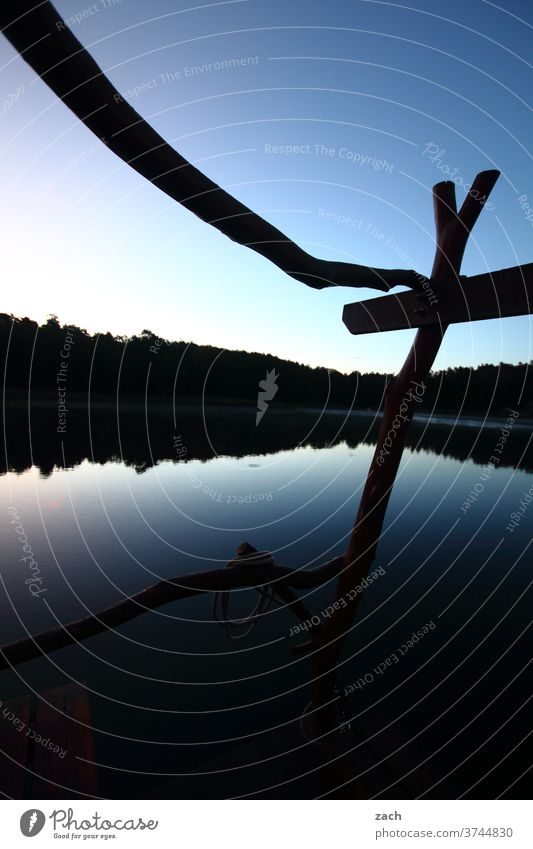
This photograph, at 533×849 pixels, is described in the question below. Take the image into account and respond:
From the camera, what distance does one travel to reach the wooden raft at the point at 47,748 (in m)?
2.50

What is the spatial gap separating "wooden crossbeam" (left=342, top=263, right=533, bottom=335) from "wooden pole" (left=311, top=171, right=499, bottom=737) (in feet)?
0.24

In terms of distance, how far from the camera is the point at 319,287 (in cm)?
152

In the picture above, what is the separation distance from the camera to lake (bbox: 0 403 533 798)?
17.7ft

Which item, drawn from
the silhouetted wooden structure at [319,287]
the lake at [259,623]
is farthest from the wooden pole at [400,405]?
the lake at [259,623]

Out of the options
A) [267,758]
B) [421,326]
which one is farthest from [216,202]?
[267,758]

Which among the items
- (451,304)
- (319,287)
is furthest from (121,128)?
(451,304)

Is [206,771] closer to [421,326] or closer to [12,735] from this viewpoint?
[12,735]

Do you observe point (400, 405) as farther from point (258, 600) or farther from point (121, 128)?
point (121, 128)

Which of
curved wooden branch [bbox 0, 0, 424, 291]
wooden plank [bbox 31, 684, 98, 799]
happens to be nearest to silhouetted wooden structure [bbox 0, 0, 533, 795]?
curved wooden branch [bbox 0, 0, 424, 291]

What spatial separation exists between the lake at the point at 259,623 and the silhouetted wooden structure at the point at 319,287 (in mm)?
994

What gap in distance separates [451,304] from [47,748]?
3438 millimetres

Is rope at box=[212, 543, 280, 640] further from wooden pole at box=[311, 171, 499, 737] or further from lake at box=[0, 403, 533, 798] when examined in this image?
lake at box=[0, 403, 533, 798]

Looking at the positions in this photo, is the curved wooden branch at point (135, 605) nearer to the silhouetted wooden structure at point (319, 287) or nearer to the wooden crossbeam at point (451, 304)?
the silhouetted wooden structure at point (319, 287)

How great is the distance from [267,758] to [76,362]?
112 feet
